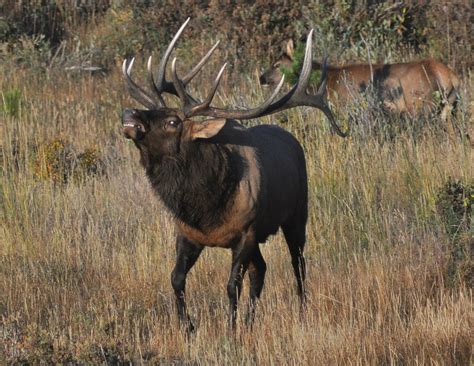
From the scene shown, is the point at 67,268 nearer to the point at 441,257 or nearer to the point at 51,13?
the point at 441,257

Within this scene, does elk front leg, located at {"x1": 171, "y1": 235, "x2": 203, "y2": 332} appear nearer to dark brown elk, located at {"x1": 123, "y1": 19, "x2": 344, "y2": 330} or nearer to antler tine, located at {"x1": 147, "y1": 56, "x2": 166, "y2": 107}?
dark brown elk, located at {"x1": 123, "y1": 19, "x2": 344, "y2": 330}

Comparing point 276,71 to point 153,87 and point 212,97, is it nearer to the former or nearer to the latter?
point 153,87

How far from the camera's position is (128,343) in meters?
7.35

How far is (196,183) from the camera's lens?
8.16 metres

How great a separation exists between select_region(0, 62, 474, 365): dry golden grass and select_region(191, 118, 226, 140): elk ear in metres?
0.85

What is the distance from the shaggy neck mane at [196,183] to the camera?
8.08 m

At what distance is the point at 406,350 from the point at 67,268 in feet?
11.4

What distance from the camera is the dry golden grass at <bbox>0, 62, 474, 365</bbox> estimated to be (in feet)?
23.0

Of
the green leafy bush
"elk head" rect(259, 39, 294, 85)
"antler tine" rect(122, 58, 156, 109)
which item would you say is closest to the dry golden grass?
the green leafy bush

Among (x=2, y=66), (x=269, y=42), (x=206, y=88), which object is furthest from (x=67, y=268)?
(x=269, y=42)

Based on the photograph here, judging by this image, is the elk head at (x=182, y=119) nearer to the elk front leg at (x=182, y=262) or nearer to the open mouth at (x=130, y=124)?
the open mouth at (x=130, y=124)

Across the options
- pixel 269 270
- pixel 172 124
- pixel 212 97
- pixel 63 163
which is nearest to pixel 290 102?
pixel 212 97

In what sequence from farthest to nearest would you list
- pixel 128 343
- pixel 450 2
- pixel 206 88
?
pixel 450 2
pixel 206 88
pixel 128 343

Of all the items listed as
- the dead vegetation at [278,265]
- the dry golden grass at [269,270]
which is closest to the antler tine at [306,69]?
the dry golden grass at [269,270]
